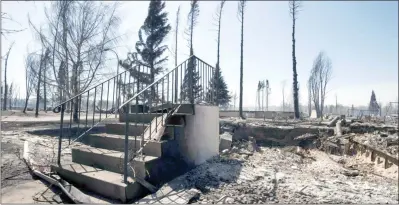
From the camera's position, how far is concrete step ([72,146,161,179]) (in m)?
3.40

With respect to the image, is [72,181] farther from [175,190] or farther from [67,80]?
[67,80]

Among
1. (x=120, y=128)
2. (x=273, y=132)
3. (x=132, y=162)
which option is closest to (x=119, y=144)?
(x=120, y=128)

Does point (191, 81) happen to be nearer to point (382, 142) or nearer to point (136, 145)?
point (136, 145)

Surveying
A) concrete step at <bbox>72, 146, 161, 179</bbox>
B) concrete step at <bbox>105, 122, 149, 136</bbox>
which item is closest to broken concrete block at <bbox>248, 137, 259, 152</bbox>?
concrete step at <bbox>105, 122, 149, 136</bbox>

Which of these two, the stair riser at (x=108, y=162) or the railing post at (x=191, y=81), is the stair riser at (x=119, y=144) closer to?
the stair riser at (x=108, y=162)

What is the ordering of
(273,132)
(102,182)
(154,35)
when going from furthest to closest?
(154,35) → (273,132) → (102,182)

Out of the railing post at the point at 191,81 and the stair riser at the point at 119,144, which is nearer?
the stair riser at the point at 119,144

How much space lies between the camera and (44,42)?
11.5 metres

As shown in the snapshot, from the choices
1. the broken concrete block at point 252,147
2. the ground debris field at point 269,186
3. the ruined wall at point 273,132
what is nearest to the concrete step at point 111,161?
the ground debris field at point 269,186

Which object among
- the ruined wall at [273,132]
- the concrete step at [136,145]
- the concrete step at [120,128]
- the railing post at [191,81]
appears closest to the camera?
the concrete step at [136,145]

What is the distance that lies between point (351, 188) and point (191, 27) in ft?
81.9

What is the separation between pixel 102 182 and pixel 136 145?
33.6 inches

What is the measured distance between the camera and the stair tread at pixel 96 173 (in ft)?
10.5

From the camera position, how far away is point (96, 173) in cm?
353
